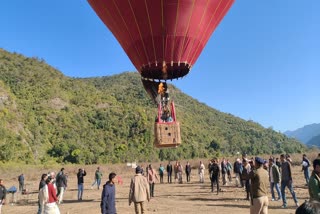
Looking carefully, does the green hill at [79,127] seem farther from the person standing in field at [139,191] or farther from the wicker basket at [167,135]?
the person standing in field at [139,191]

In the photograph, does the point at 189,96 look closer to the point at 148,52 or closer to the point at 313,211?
the point at 148,52

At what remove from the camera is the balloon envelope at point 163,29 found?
40.6 ft

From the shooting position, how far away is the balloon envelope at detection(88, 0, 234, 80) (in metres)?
12.4

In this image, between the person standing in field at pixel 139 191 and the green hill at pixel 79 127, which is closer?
the person standing in field at pixel 139 191

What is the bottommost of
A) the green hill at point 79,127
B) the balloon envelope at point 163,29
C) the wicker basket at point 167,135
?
the wicker basket at point 167,135

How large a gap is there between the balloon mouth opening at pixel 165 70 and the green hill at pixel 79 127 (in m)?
48.7

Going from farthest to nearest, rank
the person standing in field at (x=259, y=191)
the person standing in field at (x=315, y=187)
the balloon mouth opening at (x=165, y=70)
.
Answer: the balloon mouth opening at (x=165, y=70) → the person standing in field at (x=259, y=191) → the person standing in field at (x=315, y=187)

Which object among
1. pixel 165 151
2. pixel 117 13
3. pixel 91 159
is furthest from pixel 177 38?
pixel 165 151

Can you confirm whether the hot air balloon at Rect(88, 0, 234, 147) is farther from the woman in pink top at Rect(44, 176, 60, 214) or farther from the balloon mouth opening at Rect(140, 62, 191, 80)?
the woman in pink top at Rect(44, 176, 60, 214)

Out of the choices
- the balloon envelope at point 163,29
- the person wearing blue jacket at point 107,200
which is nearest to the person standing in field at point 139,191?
the person wearing blue jacket at point 107,200

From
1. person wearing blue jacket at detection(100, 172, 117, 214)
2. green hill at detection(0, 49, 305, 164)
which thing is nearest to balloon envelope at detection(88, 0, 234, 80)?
person wearing blue jacket at detection(100, 172, 117, 214)

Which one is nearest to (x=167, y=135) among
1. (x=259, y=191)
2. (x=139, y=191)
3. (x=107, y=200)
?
(x=139, y=191)

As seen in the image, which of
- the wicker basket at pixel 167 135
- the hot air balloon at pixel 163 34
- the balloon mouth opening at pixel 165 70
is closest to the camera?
the wicker basket at pixel 167 135

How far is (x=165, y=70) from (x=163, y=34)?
50.7 inches
